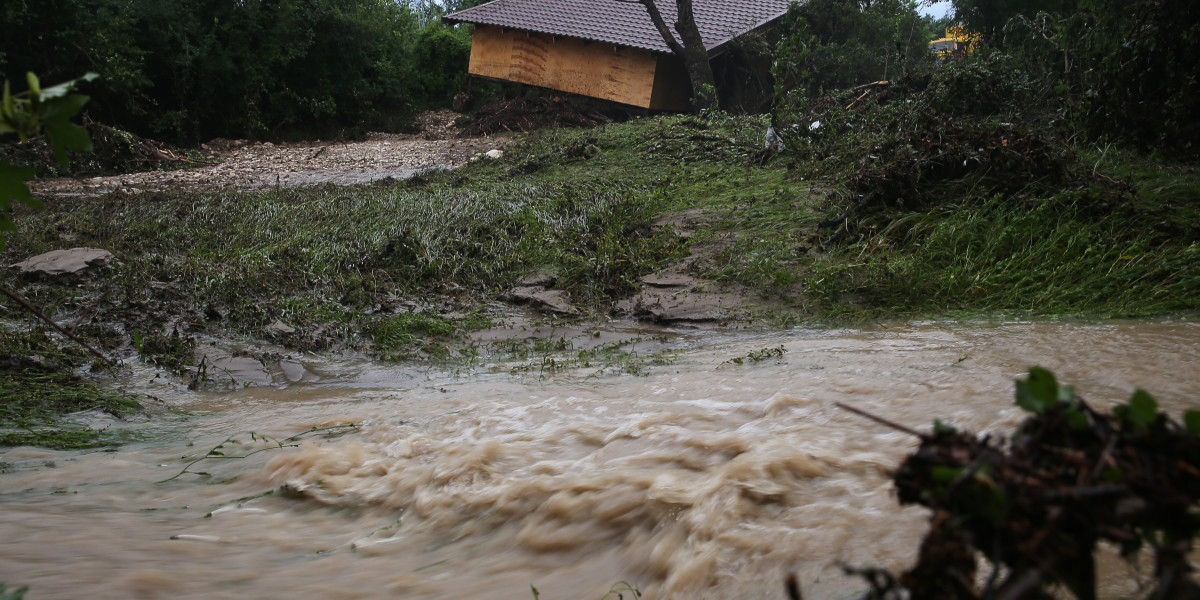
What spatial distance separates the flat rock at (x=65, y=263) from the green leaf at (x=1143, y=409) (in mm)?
8326

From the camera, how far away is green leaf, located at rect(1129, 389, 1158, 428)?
92 cm

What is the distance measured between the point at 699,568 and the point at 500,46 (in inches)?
845

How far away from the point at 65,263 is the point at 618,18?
16753mm

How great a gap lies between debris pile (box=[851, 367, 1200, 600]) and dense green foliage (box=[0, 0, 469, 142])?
61.1ft

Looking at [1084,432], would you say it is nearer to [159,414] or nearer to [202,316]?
[159,414]

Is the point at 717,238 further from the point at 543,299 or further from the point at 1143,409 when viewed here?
the point at 1143,409

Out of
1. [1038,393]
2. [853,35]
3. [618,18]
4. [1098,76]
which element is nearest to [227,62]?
[618,18]

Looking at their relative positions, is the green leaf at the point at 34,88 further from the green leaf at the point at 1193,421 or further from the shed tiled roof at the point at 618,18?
the shed tiled roof at the point at 618,18

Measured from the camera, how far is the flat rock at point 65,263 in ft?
23.3

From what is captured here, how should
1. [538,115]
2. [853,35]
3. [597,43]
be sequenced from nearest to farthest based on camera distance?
[538,115]
[597,43]
[853,35]

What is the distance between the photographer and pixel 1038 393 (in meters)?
1.00

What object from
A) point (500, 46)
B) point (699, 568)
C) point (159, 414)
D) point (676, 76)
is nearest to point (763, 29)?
point (676, 76)

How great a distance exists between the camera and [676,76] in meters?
20.4

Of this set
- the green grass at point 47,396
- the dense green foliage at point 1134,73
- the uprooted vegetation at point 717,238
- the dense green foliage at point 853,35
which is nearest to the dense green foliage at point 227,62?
the uprooted vegetation at point 717,238
